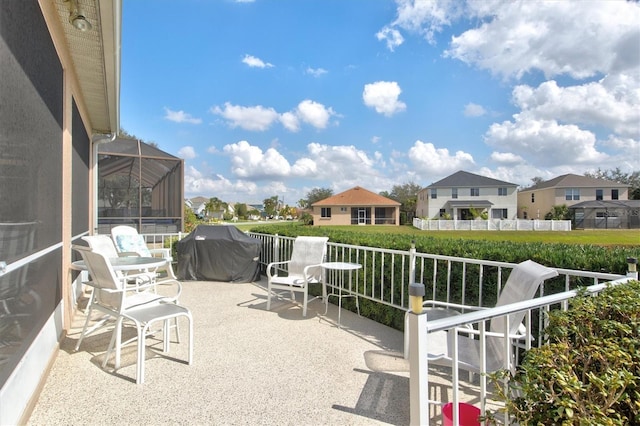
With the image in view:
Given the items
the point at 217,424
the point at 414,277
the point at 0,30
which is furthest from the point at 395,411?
the point at 0,30

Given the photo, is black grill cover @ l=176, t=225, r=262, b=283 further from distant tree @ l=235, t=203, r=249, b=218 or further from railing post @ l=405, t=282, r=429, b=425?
distant tree @ l=235, t=203, r=249, b=218

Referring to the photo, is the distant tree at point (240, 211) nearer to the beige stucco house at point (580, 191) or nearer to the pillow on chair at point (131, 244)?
the beige stucco house at point (580, 191)

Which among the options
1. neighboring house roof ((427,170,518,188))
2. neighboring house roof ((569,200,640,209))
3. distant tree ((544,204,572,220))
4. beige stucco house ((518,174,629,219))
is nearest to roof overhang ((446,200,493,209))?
neighboring house roof ((427,170,518,188))

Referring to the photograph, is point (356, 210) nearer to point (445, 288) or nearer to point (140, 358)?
point (445, 288)

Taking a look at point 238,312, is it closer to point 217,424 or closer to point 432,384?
point 217,424

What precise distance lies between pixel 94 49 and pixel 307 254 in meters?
3.59

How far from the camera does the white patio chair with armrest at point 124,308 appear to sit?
8.18 feet

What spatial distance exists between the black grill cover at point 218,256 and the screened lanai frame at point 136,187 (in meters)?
5.06

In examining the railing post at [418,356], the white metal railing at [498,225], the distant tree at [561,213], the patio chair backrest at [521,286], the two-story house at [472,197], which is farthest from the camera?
the two-story house at [472,197]

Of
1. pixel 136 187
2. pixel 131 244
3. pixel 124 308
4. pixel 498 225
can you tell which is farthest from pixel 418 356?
pixel 498 225

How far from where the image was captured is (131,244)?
4.97m

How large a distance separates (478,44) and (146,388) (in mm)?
9482

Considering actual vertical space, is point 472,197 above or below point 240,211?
above

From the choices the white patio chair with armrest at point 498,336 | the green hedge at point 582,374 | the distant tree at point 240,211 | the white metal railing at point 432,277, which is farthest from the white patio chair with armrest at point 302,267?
the distant tree at point 240,211
